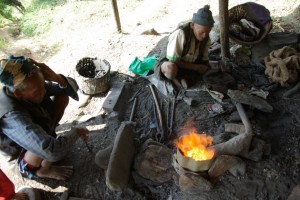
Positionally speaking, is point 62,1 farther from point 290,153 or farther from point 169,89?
point 290,153

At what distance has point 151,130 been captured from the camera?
13.4ft

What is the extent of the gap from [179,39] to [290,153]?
1999mm

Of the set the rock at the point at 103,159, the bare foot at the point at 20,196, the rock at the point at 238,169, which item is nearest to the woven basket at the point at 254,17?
the rock at the point at 238,169

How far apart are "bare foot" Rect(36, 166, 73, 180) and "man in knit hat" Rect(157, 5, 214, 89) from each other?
1.90 metres

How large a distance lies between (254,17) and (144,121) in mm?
2808

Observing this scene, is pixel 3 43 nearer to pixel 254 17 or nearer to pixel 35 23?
pixel 35 23

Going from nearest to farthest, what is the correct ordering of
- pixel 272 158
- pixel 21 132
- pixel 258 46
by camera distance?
pixel 21 132 < pixel 272 158 < pixel 258 46

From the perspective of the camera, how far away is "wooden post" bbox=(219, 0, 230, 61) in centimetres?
442

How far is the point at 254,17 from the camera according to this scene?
209 inches

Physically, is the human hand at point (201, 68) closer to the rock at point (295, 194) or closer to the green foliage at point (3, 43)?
the rock at point (295, 194)

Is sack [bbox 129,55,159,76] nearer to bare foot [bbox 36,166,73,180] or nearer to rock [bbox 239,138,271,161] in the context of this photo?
bare foot [bbox 36,166,73,180]

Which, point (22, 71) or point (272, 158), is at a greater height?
point (22, 71)

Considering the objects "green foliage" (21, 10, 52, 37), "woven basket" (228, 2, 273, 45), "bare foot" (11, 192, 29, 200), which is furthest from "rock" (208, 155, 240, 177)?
"green foliage" (21, 10, 52, 37)

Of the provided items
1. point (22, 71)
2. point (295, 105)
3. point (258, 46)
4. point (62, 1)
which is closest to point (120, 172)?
point (22, 71)
